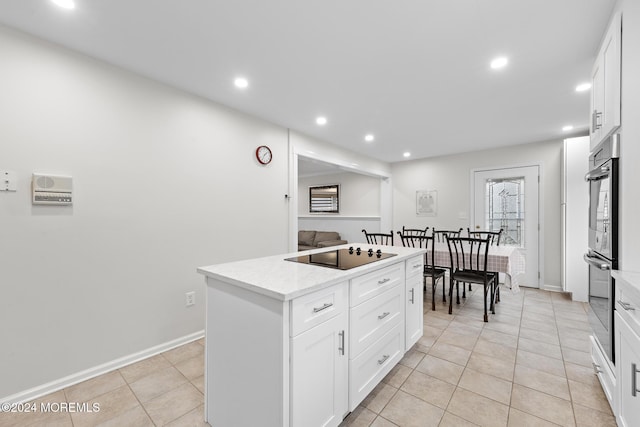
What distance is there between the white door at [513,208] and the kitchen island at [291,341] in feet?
13.2

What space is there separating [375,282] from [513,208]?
165 inches

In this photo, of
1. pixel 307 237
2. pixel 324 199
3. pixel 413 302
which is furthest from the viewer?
Answer: pixel 324 199

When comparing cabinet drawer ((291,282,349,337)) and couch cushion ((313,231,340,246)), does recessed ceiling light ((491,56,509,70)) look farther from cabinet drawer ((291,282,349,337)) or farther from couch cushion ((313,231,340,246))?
couch cushion ((313,231,340,246))

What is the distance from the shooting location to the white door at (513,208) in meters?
4.49

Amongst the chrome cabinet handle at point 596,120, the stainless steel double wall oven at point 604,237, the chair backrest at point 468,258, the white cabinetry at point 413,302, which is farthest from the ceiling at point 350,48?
the white cabinetry at point 413,302

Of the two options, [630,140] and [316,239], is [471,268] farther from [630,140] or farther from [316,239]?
[316,239]

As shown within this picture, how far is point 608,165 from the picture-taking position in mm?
1614

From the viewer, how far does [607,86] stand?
67.6 inches

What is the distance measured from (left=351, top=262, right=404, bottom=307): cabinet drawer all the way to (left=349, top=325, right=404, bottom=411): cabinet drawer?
0.33 m

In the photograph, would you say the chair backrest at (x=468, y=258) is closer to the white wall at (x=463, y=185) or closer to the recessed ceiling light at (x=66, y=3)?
the white wall at (x=463, y=185)

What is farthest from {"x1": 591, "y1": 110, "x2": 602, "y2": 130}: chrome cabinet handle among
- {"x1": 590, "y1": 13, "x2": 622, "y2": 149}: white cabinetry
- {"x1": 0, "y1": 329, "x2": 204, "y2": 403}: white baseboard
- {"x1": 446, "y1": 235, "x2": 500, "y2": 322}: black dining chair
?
{"x1": 0, "y1": 329, "x2": 204, "y2": 403}: white baseboard

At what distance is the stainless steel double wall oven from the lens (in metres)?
1.57

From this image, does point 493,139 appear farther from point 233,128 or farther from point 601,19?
point 233,128

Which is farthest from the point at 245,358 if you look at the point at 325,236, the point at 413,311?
the point at 325,236
